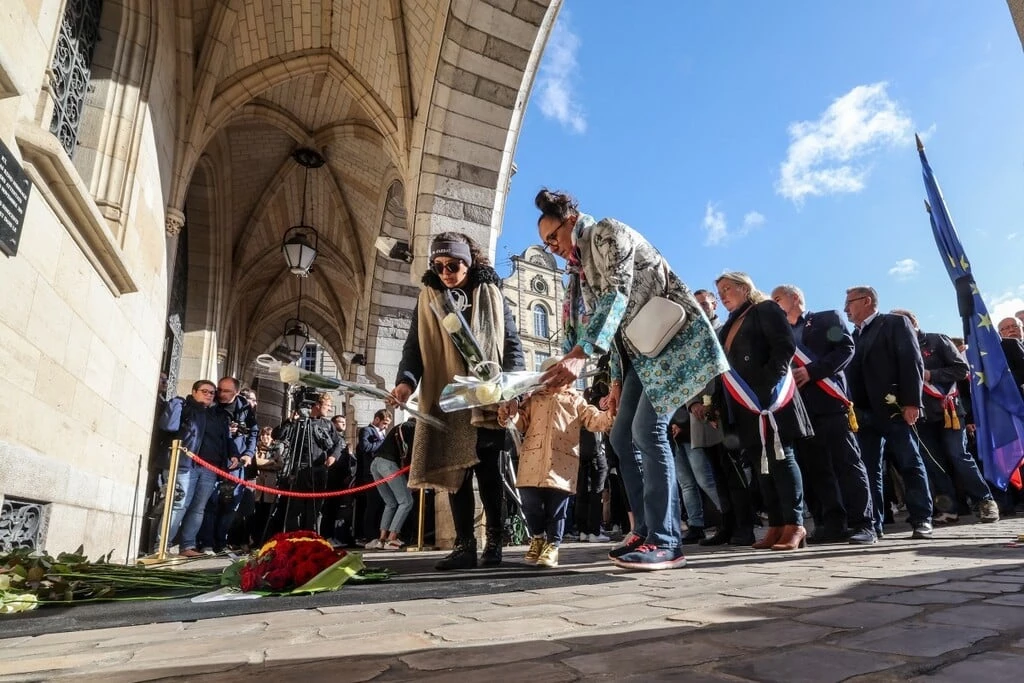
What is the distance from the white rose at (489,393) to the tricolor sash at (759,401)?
6.57 ft

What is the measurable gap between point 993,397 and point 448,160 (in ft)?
17.4

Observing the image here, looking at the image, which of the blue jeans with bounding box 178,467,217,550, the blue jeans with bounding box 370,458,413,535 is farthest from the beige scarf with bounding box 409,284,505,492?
the blue jeans with bounding box 178,467,217,550

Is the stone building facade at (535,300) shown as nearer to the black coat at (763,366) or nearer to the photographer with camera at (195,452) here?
the photographer with camera at (195,452)

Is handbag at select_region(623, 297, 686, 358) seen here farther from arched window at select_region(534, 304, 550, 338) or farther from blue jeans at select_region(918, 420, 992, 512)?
arched window at select_region(534, 304, 550, 338)

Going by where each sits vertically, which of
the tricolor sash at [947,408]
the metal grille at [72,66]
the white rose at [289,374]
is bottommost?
the white rose at [289,374]

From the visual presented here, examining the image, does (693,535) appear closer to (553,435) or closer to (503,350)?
(553,435)

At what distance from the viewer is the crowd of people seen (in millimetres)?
2951

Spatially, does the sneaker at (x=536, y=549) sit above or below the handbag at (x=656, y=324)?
below

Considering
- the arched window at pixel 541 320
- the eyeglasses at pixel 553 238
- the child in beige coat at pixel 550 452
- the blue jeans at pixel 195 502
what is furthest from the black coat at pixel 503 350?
the arched window at pixel 541 320

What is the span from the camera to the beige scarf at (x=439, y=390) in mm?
3525

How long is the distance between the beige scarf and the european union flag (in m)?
2.76

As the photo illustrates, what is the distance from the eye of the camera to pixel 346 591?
2547mm

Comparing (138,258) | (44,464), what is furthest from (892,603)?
(138,258)

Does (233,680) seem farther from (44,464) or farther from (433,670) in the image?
(44,464)
